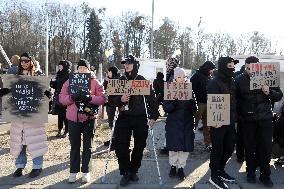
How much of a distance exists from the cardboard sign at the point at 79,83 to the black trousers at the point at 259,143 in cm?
268

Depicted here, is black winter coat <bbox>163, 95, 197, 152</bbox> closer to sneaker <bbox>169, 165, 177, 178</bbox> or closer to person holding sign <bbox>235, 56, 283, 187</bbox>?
sneaker <bbox>169, 165, 177, 178</bbox>

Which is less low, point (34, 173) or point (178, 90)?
point (178, 90)

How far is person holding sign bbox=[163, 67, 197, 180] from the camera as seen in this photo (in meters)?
7.11

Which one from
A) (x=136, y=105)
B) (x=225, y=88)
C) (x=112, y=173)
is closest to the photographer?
(x=225, y=88)

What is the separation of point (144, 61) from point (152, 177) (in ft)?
81.9

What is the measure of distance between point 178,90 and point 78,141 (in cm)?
186

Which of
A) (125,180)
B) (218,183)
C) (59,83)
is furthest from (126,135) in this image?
(59,83)

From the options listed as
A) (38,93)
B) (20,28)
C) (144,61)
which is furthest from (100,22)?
(38,93)

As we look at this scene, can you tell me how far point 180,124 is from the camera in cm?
719

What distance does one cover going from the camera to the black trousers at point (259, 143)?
6.80 m

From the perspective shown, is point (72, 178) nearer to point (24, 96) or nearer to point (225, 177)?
point (24, 96)

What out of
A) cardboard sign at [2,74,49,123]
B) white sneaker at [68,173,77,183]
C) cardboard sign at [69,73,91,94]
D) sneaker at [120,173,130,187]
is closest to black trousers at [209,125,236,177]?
sneaker at [120,173,130,187]

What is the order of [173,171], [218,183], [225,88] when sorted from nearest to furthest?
[218,183]
[225,88]
[173,171]

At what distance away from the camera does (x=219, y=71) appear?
6812mm
